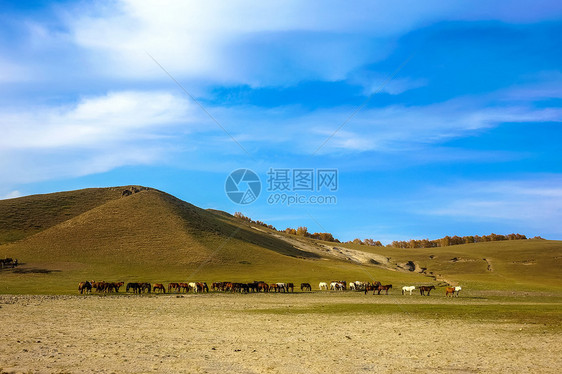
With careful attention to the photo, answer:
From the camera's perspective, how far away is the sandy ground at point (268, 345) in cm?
1075

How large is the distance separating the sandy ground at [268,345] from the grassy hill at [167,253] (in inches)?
1153

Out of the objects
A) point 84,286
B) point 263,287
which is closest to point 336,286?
point 263,287

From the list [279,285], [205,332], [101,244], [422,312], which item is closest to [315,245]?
[101,244]

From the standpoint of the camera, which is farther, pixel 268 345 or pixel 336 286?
pixel 336 286

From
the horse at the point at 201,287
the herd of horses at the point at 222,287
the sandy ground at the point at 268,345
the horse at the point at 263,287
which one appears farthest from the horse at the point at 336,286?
the sandy ground at the point at 268,345

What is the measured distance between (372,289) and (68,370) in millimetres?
38353

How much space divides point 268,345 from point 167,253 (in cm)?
6277

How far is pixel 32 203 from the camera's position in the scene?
101 metres

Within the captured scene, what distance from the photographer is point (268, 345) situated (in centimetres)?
1375

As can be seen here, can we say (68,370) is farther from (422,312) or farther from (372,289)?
(372,289)

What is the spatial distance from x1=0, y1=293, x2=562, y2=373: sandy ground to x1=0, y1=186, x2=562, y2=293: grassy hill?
2930 centimetres

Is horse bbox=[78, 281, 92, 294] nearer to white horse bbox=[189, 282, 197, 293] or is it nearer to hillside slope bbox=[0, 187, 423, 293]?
hillside slope bbox=[0, 187, 423, 293]

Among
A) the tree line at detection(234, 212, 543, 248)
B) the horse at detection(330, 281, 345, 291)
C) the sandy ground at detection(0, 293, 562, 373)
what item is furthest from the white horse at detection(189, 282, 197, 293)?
the tree line at detection(234, 212, 543, 248)

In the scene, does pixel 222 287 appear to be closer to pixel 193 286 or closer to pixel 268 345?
pixel 193 286
